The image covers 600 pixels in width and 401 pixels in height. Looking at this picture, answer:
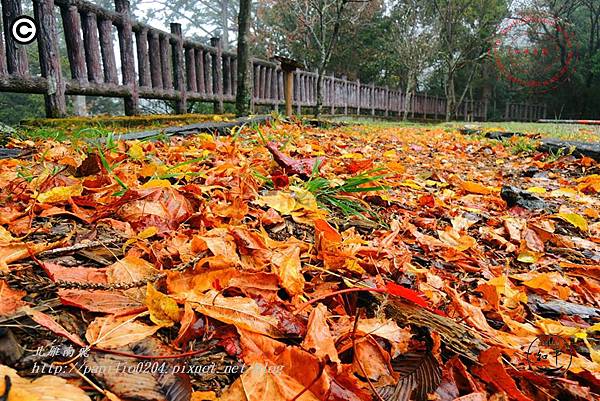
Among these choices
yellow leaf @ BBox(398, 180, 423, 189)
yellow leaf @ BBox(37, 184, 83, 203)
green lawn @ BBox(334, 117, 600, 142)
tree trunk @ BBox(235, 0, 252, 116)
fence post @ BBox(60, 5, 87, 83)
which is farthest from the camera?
tree trunk @ BBox(235, 0, 252, 116)

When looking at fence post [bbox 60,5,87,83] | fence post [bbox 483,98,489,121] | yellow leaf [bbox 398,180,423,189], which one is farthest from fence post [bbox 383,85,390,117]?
yellow leaf [bbox 398,180,423,189]

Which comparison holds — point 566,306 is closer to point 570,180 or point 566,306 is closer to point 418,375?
point 418,375

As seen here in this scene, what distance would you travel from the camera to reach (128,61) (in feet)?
17.3

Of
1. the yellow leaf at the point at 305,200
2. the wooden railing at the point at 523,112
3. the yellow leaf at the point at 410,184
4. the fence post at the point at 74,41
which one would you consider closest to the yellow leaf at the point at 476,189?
the yellow leaf at the point at 410,184

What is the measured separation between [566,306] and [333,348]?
2.33ft

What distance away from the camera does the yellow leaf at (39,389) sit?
425mm

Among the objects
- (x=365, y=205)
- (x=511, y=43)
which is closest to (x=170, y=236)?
(x=365, y=205)

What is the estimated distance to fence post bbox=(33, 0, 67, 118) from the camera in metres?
3.87

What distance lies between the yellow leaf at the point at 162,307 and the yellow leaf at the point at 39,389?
6.9 inches

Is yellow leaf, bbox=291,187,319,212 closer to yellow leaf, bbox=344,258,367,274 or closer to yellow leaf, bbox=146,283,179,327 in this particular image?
yellow leaf, bbox=344,258,367,274

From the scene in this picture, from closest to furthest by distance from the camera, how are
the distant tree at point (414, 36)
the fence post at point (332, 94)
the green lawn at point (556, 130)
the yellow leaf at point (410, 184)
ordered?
the yellow leaf at point (410, 184), the green lawn at point (556, 130), the fence post at point (332, 94), the distant tree at point (414, 36)

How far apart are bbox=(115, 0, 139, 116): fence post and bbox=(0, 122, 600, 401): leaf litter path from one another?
3.94 m

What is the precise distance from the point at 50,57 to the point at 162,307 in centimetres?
429

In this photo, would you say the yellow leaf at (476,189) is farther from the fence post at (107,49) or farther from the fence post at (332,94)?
the fence post at (332,94)
